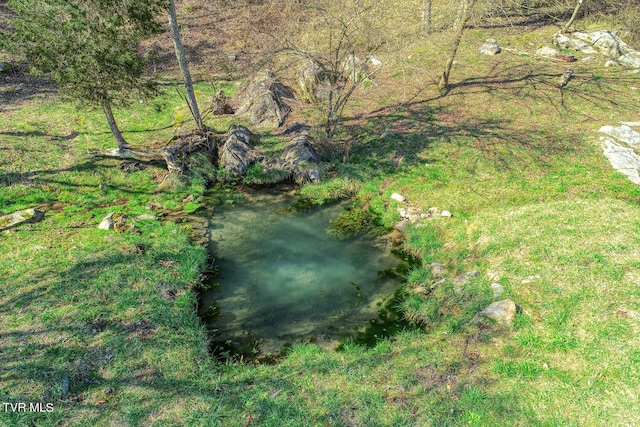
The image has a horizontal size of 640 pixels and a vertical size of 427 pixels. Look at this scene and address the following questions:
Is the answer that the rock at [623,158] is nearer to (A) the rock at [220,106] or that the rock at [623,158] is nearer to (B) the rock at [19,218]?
(A) the rock at [220,106]

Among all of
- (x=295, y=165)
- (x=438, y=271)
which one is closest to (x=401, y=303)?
(x=438, y=271)

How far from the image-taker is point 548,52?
21594 mm

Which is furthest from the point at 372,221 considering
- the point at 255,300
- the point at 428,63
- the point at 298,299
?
the point at 428,63

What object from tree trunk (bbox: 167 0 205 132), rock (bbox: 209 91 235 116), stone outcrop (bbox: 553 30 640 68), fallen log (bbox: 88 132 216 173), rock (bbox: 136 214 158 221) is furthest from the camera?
stone outcrop (bbox: 553 30 640 68)

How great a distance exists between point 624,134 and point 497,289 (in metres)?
11.6

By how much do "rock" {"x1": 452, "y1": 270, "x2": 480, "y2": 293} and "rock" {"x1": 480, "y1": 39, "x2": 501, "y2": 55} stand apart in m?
19.2

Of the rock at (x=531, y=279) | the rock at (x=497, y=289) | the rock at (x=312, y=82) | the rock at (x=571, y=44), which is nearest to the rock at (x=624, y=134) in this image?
the rock at (x=571, y=44)

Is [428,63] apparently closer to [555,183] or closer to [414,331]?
[555,183]

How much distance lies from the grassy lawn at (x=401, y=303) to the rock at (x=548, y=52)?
6770 mm

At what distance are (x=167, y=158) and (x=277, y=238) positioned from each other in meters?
6.20

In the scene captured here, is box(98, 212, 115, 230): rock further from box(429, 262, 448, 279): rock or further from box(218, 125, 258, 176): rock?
box(429, 262, 448, 279): rock

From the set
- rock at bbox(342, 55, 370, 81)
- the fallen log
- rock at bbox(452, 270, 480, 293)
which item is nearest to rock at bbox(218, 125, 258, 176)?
the fallen log

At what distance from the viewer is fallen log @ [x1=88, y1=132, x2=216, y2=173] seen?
1420cm

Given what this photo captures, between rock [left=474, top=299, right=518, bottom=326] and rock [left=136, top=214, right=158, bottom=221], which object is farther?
rock [left=136, top=214, right=158, bottom=221]
